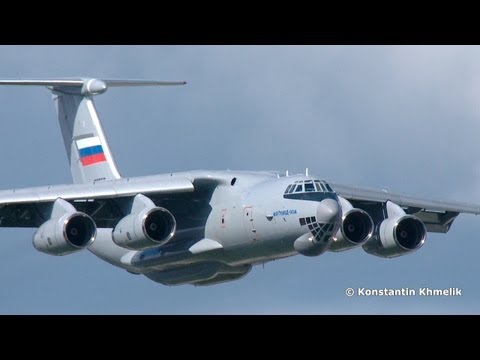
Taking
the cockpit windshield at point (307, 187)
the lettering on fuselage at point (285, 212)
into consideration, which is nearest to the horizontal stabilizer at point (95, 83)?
the cockpit windshield at point (307, 187)

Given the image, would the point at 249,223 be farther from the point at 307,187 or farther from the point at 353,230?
the point at 353,230

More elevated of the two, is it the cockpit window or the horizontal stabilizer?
the horizontal stabilizer

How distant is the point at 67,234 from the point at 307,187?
4.26 metres

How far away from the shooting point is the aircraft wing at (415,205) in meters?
32.0

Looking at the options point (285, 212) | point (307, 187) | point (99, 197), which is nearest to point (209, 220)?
point (285, 212)

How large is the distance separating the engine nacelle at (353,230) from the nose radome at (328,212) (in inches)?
63.2

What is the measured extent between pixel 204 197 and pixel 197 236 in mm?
816

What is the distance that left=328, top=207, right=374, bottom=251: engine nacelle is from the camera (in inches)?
1192

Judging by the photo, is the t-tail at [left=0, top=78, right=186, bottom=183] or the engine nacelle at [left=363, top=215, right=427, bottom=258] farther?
the t-tail at [left=0, top=78, right=186, bottom=183]

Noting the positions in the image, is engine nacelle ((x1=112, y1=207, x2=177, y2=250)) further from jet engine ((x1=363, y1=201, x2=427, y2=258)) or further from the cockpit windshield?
jet engine ((x1=363, y1=201, x2=427, y2=258))

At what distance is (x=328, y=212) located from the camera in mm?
28484

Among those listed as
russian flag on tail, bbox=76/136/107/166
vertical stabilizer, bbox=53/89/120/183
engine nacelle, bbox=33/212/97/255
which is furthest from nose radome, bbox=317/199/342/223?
russian flag on tail, bbox=76/136/107/166

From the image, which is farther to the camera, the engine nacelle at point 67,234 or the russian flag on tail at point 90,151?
the russian flag on tail at point 90,151

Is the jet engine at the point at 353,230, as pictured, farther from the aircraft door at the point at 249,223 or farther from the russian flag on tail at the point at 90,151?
the russian flag on tail at the point at 90,151
